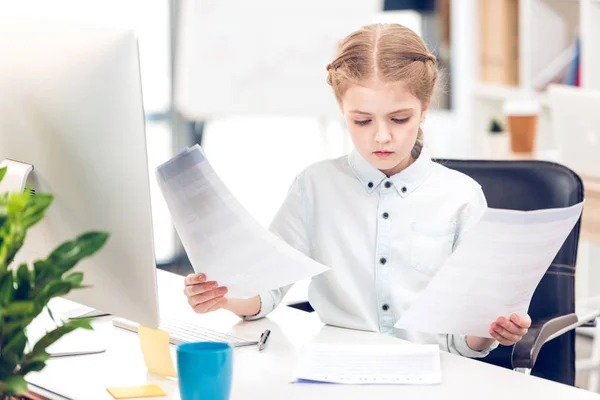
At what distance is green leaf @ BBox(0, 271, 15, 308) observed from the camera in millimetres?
785

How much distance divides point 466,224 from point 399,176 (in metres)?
0.15

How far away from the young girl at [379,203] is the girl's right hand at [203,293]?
9cm

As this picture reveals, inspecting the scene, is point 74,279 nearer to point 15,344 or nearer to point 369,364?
point 15,344

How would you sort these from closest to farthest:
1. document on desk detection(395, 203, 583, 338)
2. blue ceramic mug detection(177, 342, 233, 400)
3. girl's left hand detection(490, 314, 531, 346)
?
blue ceramic mug detection(177, 342, 233, 400) → document on desk detection(395, 203, 583, 338) → girl's left hand detection(490, 314, 531, 346)

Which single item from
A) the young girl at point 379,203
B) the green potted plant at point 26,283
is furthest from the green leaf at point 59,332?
the young girl at point 379,203

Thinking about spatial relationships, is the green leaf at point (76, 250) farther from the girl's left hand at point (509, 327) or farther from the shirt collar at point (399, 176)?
the shirt collar at point (399, 176)

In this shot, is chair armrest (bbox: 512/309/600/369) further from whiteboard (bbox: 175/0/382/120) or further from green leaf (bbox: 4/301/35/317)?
whiteboard (bbox: 175/0/382/120)

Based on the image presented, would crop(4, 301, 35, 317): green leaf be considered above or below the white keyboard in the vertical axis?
above

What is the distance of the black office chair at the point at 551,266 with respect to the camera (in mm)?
1598

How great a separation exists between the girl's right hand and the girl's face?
0.35 metres

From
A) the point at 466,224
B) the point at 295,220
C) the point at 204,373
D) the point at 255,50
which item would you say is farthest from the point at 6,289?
the point at 255,50

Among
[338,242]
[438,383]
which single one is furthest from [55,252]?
[338,242]

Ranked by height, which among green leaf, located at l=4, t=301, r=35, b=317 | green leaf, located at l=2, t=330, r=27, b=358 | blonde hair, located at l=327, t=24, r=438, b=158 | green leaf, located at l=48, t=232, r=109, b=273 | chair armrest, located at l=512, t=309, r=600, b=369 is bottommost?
chair armrest, located at l=512, t=309, r=600, b=369

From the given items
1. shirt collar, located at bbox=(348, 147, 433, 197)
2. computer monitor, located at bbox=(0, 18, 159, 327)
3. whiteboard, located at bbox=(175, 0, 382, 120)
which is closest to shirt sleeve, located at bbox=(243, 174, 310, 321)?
shirt collar, located at bbox=(348, 147, 433, 197)
